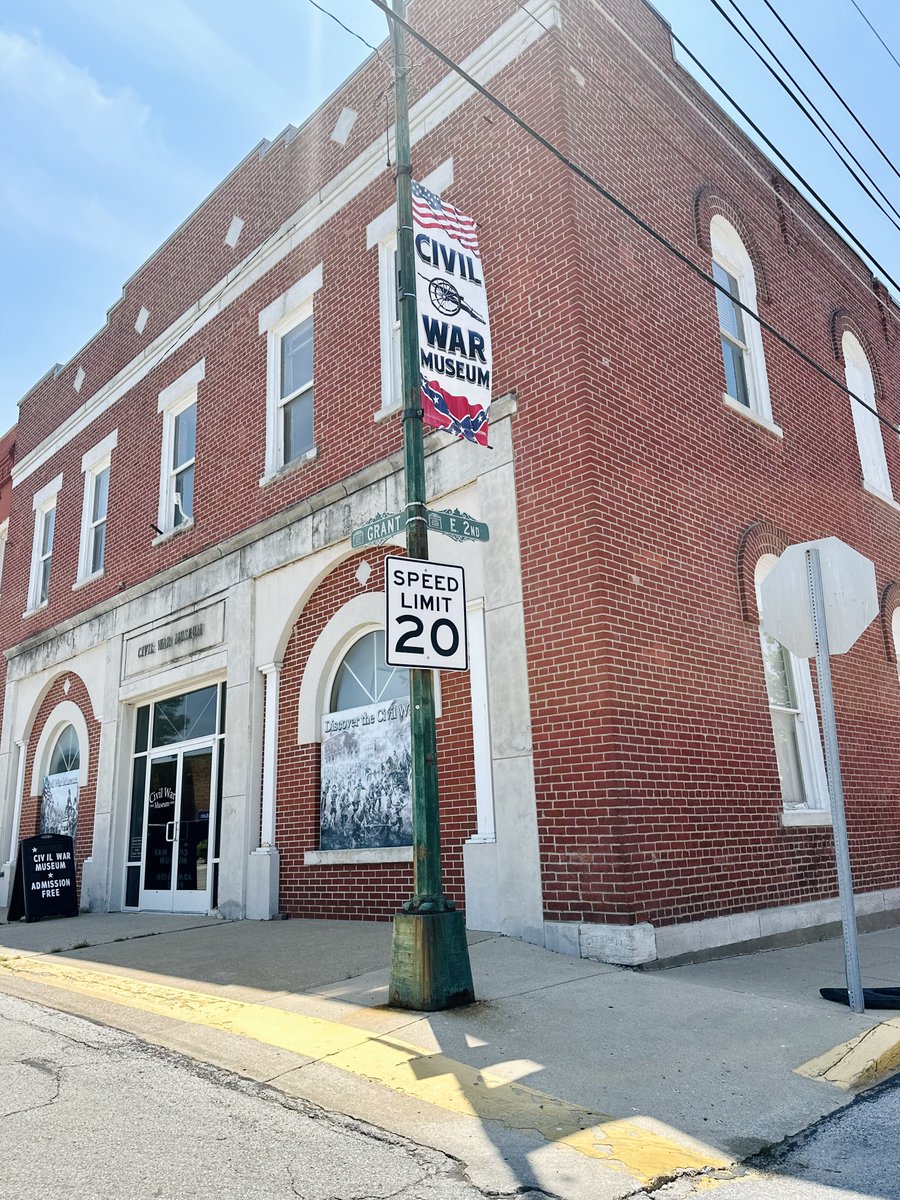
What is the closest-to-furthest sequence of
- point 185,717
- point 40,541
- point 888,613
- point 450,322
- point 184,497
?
point 450,322 < point 888,613 < point 185,717 < point 184,497 < point 40,541

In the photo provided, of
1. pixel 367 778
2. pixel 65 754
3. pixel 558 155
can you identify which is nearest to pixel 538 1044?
pixel 367 778

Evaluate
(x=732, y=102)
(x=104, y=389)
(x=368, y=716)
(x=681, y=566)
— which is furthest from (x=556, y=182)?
(x=104, y=389)

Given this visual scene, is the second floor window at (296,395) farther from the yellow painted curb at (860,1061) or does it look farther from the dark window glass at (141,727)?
the yellow painted curb at (860,1061)

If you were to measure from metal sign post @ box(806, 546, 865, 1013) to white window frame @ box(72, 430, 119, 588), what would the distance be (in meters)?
12.8

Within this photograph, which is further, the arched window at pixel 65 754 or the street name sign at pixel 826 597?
the arched window at pixel 65 754

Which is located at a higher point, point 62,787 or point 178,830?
point 62,787

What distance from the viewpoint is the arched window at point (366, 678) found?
10.2m

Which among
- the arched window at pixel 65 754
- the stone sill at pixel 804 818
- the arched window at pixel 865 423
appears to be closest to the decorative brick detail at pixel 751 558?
the stone sill at pixel 804 818

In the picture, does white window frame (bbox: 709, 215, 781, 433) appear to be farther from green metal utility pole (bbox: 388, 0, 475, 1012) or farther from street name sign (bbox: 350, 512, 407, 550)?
street name sign (bbox: 350, 512, 407, 550)

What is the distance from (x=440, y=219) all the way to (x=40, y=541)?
14152 millimetres

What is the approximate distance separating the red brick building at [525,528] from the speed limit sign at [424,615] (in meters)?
1.93

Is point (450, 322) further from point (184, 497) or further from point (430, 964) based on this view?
point (184, 497)

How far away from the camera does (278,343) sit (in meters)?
13.0

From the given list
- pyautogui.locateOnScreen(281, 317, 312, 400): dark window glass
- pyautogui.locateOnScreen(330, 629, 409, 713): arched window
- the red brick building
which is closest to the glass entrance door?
the red brick building
